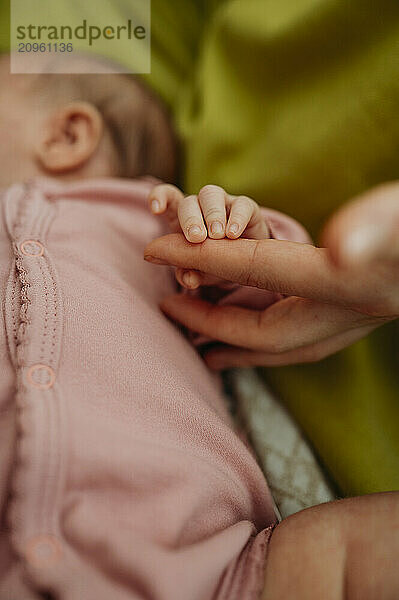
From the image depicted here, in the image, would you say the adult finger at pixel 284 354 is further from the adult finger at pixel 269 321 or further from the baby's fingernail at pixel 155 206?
the baby's fingernail at pixel 155 206

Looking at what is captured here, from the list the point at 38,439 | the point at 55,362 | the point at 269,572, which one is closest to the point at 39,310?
the point at 55,362

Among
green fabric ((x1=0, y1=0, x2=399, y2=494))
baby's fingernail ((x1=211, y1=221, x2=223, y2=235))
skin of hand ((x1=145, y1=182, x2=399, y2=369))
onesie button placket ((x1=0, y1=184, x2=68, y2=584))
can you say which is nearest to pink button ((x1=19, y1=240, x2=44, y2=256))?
onesie button placket ((x1=0, y1=184, x2=68, y2=584))

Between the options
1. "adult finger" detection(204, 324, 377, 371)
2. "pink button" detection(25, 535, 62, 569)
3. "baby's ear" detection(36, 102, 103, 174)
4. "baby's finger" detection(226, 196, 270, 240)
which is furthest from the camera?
"baby's ear" detection(36, 102, 103, 174)

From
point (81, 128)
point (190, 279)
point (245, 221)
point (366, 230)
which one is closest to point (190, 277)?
point (190, 279)

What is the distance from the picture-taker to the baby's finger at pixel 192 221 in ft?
2.17

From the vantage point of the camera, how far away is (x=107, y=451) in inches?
23.0

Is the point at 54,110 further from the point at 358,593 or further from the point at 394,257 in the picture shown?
the point at 358,593

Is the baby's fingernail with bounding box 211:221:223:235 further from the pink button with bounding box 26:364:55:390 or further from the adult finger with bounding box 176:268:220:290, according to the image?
the pink button with bounding box 26:364:55:390

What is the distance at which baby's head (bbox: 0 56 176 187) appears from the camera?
104 centimetres

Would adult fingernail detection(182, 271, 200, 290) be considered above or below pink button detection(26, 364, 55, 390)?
above

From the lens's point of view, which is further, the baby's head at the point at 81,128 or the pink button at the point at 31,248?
the baby's head at the point at 81,128

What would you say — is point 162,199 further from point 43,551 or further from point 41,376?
point 43,551

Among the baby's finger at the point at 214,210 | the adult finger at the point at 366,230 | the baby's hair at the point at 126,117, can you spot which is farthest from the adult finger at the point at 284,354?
the baby's hair at the point at 126,117

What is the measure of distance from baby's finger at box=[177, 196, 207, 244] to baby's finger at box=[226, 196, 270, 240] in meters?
0.03
